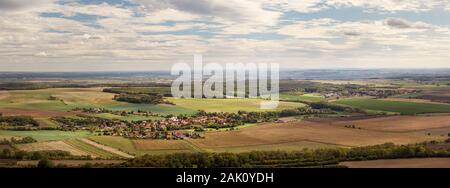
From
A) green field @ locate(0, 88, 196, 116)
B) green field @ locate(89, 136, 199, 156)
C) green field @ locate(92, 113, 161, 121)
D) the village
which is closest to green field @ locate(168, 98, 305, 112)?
green field @ locate(0, 88, 196, 116)

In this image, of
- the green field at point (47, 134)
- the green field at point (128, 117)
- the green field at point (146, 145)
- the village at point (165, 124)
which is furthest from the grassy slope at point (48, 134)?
the green field at point (128, 117)

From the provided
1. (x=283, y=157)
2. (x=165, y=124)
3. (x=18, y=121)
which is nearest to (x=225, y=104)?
(x=165, y=124)

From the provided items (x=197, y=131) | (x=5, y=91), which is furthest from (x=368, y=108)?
(x=5, y=91)

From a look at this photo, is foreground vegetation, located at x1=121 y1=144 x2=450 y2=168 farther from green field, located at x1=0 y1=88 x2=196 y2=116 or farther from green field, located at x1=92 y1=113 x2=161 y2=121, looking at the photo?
green field, located at x1=0 y1=88 x2=196 y2=116

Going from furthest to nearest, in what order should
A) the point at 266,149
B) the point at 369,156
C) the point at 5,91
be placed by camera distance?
the point at 5,91 → the point at 266,149 → the point at 369,156

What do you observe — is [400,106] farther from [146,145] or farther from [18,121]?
[18,121]

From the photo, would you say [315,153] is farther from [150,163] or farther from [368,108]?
[368,108]

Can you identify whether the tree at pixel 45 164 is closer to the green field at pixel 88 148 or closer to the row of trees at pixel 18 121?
the green field at pixel 88 148
